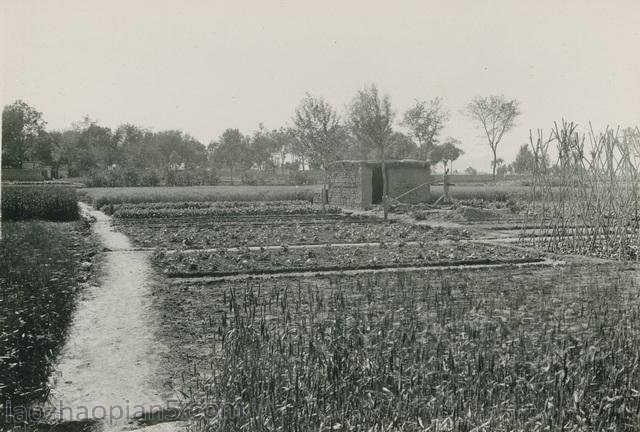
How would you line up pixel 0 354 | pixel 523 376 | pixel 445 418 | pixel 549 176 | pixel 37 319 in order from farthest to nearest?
pixel 549 176
pixel 37 319
pixel 0 354
pixel 523 376
pixel 445 418

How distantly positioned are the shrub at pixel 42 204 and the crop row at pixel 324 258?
13834 millimetres

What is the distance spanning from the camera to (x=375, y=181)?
34.6 meters

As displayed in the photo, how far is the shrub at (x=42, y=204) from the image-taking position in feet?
84.1

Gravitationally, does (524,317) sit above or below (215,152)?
below

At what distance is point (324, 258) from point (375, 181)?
21.8 meters

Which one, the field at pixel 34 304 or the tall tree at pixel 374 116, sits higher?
the tall tree at pixel 374 116

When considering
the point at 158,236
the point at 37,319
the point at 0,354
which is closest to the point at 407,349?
the point at 0,354

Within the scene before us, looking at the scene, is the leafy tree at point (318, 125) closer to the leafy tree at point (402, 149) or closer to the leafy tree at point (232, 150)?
the leafy tree at point (402, 149)

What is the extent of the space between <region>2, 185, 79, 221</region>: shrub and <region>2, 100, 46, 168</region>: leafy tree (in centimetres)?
1381

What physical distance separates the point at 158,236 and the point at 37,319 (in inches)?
416

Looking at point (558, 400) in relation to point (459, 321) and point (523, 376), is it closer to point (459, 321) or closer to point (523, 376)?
point (523, 376)

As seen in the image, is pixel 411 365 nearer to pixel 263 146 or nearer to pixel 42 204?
pixel 42 204

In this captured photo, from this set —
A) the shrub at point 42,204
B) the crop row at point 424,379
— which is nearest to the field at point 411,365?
the crop row at point 424,379

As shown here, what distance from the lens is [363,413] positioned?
4574mm
